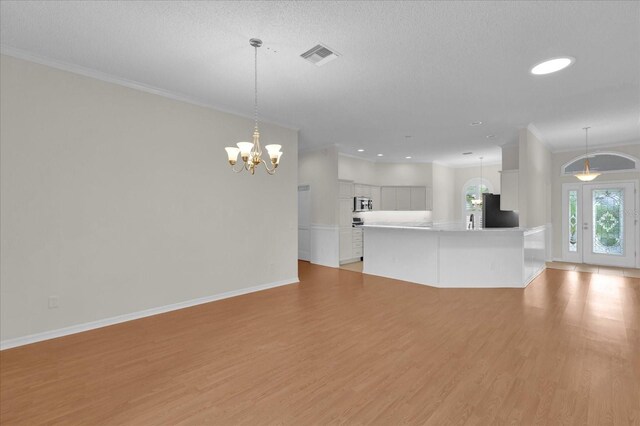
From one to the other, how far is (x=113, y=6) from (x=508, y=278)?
6582 millimetres

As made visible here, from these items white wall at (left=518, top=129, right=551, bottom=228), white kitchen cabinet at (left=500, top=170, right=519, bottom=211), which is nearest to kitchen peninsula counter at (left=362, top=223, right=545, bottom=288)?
white wall at (left=518, top=129, right=551, bottom=228)

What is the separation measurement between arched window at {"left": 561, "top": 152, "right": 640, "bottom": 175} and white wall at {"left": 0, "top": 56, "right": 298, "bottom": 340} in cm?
832

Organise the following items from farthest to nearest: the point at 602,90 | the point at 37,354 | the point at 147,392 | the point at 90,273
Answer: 1. the point at 602,90
2. the point at 90,273
3. the point at 37,354
4. the point at 147,392

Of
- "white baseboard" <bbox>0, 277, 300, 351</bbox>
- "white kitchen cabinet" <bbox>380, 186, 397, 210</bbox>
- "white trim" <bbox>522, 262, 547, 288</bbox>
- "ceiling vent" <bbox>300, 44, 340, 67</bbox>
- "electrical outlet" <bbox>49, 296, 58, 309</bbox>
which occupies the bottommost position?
"white baseboard" <bbox>0, 277, 300, 351</bbox>

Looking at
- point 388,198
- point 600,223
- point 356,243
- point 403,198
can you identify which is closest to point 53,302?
point 356,243

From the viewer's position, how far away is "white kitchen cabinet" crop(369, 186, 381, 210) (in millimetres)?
9552

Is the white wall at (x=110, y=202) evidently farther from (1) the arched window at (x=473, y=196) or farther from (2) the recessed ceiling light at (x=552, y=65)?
(1) the arched window at (x=473, y=196)

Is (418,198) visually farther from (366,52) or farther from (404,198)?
(366,52)

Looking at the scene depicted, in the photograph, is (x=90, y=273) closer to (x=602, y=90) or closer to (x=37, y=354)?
(x=37, y=354)

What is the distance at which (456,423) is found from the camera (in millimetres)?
2021

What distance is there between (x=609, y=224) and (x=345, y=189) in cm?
658

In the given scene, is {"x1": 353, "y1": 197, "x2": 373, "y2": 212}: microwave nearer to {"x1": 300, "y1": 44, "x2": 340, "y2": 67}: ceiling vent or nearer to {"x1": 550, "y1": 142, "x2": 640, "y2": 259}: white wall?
{"x1": 550, "y1": 142, "x2": 640, "y2": 259}: white wall

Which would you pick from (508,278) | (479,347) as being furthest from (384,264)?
(479,347)

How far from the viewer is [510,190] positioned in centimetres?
636
